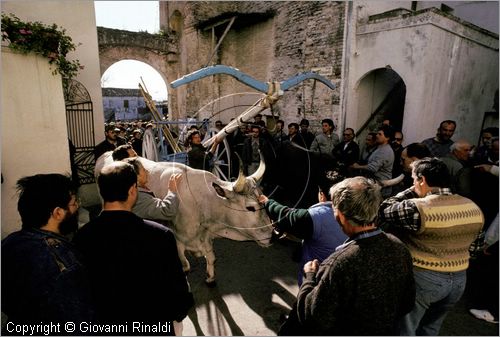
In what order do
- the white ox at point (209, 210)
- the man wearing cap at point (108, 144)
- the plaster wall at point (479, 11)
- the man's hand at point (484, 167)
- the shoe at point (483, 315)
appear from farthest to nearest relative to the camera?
the plaster wall at point (479, 11) < the man wearing cap at point (108, 144) < the man's hand at point (484, 167) < the white ox at point (209, 210) < the shoe at point (483, 315)

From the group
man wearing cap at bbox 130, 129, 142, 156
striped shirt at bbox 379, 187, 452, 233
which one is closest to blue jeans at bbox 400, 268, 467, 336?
striped shirt at bbox 379, 187, 452, 233

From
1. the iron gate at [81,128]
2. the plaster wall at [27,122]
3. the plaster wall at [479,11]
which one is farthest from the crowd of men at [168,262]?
the plaster wall at [479,11]

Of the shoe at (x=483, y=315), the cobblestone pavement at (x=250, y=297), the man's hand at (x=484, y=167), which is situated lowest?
the cobblestone pavement at (x=250, y=297)

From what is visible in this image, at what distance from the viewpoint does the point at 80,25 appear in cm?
759

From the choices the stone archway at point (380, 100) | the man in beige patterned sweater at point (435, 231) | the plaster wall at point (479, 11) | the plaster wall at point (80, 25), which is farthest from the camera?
the plaster wall at point (479, 11)

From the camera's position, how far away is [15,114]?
17.4ft

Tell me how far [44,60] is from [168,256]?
18.5 ft

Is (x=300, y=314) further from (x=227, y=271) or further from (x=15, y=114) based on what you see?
(x=15, y=114)

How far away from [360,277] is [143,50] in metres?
18.9

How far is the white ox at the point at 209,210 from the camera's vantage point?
395 cm

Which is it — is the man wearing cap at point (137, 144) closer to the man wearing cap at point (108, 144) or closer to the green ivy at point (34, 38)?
the man wearing cap at point (108, 144)

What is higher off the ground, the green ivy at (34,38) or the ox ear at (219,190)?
the green ivy at (34,38)

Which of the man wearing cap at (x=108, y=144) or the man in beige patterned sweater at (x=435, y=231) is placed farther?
the man wearing cap at (x=108, y=144)

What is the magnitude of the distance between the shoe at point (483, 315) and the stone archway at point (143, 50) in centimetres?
1679
